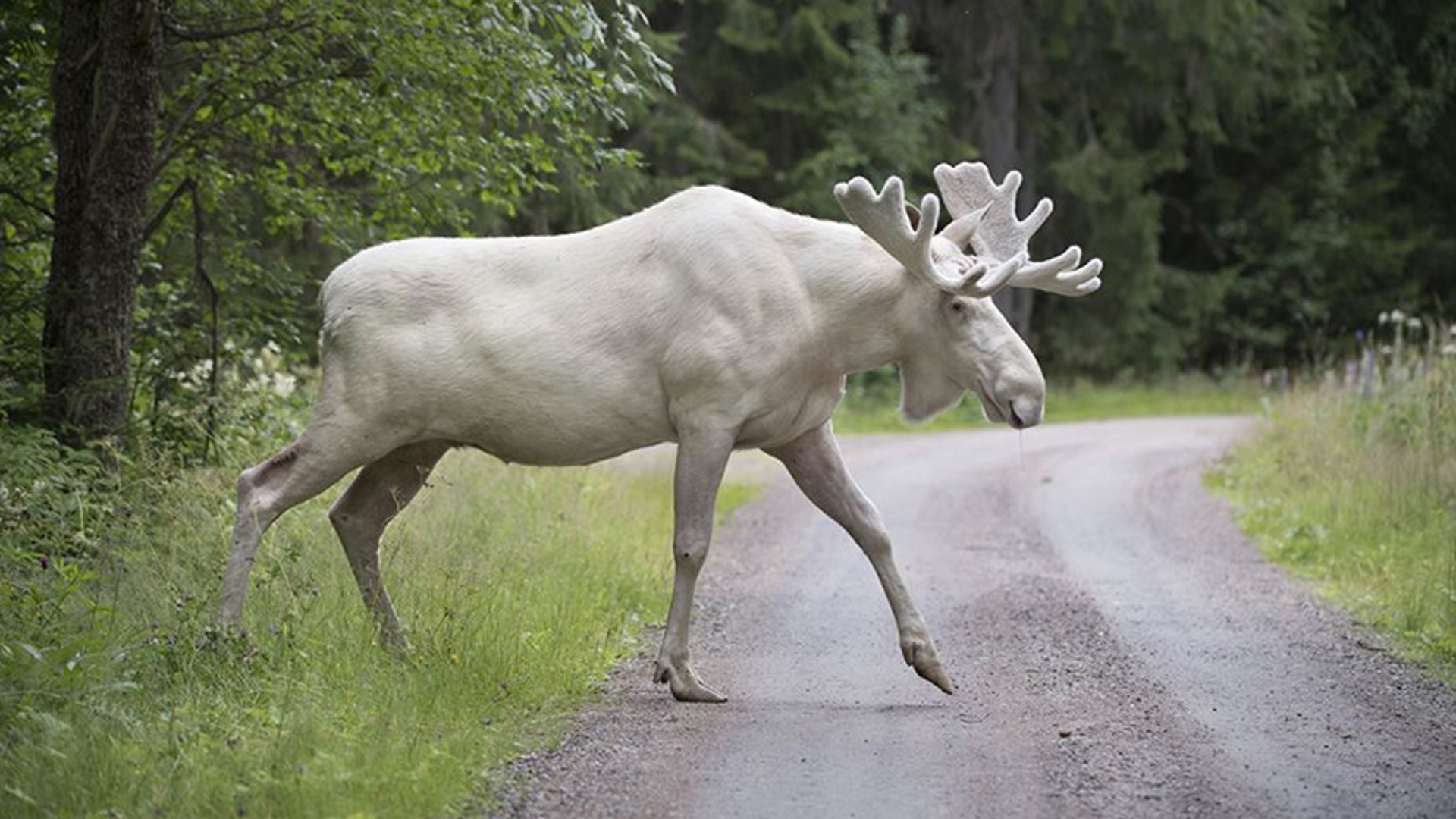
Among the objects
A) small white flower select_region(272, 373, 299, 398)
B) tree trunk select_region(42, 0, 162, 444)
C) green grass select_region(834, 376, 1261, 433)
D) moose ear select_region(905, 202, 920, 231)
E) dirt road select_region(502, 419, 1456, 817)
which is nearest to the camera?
dirt road select_region(502, 419, 1456, 817)

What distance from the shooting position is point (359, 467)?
25.9 ft

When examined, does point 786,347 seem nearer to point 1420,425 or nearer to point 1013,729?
point 1013,729

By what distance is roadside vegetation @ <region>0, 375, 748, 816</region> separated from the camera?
5754 mm

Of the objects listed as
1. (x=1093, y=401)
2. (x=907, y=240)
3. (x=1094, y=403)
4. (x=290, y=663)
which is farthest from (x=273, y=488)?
(x=1093, y=401)

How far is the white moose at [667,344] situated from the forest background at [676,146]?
2.45m

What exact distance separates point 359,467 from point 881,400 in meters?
20.8

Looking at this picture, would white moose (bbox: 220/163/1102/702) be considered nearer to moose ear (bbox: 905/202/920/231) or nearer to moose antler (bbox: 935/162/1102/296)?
moose antler (bbox: 935/162/1102/296)

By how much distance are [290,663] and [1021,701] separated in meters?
2.95

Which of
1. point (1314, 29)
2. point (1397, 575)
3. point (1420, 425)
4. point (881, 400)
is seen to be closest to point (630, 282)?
point (1397, 575)

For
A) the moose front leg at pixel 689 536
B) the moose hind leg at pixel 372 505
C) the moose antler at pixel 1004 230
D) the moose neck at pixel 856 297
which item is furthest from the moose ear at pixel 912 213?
the moose hind leg at pixel 372 505

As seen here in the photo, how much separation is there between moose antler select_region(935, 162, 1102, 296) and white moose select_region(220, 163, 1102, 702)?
0.06 ft

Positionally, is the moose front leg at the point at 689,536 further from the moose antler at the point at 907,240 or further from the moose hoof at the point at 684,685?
the moose antler at the point at 907,240

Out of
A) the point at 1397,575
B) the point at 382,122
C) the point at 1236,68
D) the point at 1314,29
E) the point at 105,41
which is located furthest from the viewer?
the point at 1314,29

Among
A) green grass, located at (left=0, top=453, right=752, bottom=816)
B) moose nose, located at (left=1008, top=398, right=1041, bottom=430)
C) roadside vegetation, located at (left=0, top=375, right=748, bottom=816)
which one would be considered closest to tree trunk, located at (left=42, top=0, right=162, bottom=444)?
roadside vegetation, located at (left=0, top=375, right=748, bottom=816)
